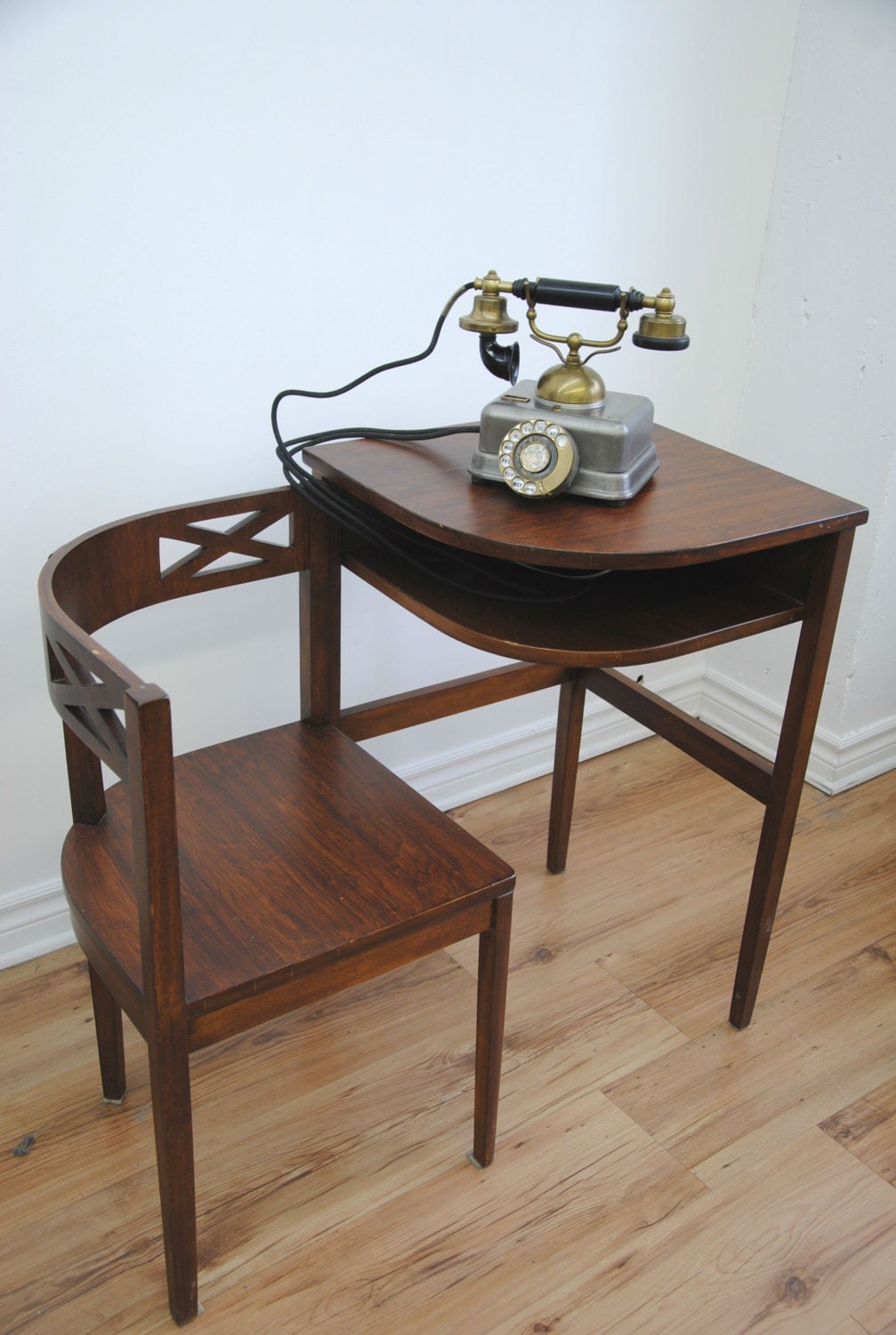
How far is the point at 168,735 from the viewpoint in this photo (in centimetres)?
99

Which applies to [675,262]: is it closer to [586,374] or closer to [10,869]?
[586,374]

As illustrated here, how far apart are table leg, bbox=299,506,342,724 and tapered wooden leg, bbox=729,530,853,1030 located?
59cm

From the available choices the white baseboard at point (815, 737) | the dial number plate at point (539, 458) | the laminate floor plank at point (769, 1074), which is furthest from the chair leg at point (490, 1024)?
the white baseboard at point (815, 737)

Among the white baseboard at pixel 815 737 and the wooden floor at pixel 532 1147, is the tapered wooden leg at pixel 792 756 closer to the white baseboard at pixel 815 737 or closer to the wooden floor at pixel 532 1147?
the wooden floor at pixel 532 1147

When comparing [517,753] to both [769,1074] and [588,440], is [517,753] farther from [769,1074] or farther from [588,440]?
[588,440]

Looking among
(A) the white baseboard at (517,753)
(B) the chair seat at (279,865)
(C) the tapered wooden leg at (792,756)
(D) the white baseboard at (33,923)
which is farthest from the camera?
(A) the white baseboard at (517,753)

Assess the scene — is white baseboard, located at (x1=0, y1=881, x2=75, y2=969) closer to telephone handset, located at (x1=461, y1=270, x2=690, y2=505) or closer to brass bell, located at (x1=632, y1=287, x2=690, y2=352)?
telephone handset, located at (x1=461, y1=270, x2=690, y2=505)

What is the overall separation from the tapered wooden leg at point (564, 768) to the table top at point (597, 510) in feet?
1.62

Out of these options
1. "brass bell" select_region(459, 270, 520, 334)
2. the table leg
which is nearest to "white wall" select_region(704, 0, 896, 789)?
"brass bell" select_region(459, 270, 520, 334)

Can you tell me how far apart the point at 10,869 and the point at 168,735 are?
0.88 m

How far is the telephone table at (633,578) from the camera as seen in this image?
1.25 meters

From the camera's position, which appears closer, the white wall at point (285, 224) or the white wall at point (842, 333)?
the white wall at point (285, 224)

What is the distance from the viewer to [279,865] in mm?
1296

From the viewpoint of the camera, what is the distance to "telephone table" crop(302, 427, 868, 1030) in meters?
1.25
